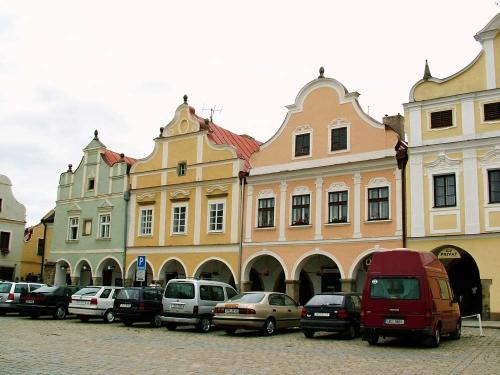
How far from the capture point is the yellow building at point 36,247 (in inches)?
2035

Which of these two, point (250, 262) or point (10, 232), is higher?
point (10, 232)

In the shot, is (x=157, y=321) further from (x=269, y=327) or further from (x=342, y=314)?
(x=342, y=314)

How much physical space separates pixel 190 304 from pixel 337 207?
32.2 ft

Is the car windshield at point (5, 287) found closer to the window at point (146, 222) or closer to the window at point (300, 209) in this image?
the window at point (146, 222)

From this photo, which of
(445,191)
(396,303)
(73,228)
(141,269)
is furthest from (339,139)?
Result: (73,228)

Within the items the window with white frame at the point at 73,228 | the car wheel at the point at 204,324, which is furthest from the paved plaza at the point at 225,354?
the window with white frame at the point at 73,228

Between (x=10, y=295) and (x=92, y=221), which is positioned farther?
(x=92, y=221)

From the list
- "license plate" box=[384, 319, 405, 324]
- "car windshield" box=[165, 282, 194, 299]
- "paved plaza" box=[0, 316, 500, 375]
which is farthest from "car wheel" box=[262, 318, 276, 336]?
"license plate" box=[384, 319, 405, 324]

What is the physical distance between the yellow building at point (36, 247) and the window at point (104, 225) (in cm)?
1478

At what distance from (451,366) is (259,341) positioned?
6.74 metres

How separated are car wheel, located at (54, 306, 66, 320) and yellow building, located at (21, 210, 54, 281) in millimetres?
25509

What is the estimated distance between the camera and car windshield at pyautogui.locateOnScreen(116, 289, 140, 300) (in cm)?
2316

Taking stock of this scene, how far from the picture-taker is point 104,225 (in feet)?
124

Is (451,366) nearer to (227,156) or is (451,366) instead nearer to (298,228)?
(298,228)
